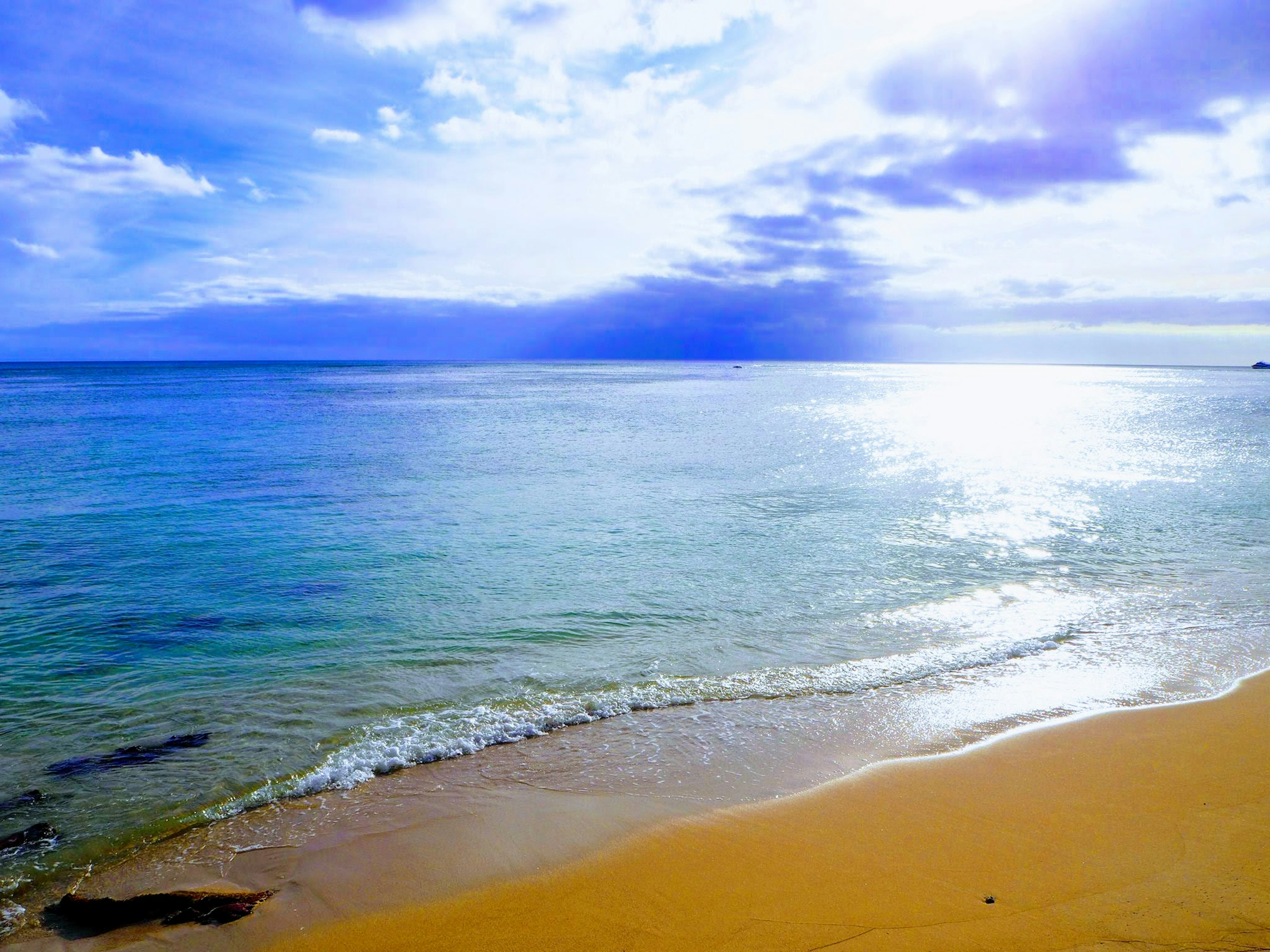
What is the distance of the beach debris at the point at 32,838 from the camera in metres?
6.03

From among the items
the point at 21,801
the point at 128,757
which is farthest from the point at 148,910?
the point at 128,757

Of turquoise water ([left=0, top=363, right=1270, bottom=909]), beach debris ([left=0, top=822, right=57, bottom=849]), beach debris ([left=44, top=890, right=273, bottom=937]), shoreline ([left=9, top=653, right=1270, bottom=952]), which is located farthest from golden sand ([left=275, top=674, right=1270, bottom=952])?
beach debris ([left=0, top=822, right=57, bottom=849])

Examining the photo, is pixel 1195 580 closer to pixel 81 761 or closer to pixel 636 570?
pixel 636 570

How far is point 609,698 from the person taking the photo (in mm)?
8891

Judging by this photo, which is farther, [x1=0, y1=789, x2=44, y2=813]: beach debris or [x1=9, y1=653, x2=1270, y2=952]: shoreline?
[x1=0, y1=789, x2=44, y2=813]: beach debris

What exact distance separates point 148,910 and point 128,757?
2838 mm

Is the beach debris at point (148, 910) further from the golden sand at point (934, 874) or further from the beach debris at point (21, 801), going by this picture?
the beach debris at point (21, 801)

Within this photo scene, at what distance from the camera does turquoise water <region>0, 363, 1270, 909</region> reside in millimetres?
8141

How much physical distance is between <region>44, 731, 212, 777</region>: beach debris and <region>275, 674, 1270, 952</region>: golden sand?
3695 millimetres

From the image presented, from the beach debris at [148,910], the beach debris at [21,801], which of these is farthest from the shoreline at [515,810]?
the beach debris at [21,801]

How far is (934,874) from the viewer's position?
558 cm

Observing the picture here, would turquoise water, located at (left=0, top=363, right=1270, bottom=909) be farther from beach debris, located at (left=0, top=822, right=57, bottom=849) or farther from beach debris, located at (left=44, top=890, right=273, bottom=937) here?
beach debris, located at (left=44, top=890, right=273, bottom=937)

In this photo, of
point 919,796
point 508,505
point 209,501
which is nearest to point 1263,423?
point 508,505

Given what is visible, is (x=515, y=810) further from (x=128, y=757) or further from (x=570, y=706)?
(x=128, y=757)
